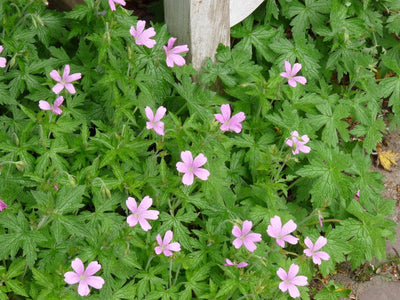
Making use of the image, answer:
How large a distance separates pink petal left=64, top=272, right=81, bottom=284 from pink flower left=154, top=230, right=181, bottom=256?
1.31 feet

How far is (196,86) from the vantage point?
345 centimetres

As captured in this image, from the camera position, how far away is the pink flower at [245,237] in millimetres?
2762

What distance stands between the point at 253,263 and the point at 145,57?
1.27 m

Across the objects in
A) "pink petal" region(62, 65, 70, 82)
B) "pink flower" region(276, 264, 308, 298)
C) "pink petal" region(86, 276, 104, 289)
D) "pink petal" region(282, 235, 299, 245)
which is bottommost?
"pink flower" region(276, 264, 308, 298)

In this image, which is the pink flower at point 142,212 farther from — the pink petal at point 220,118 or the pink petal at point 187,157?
the pink petal at point 220,118

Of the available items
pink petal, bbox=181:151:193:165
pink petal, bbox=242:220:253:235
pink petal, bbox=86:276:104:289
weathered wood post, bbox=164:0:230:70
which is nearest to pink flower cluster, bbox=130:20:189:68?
weathered wood post, bbox=164:0:230:70

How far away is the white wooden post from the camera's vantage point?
3186 millimetres

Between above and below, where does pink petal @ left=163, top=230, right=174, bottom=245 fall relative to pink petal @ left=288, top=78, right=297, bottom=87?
below

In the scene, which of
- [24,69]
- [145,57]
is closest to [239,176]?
[145,57]

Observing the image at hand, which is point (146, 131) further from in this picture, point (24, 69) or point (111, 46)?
point (24, 69)

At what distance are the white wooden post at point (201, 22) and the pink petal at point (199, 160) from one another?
2.93ft

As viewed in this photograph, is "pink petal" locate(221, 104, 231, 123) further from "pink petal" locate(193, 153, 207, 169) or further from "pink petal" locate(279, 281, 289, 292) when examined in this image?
"pink petal" locate(279, 281, 289, 292)

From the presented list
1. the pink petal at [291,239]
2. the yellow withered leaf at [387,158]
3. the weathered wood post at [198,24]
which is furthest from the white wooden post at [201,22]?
the yellow withered leaf at [387,158]

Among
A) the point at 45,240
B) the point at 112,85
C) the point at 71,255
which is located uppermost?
the point at 112,85
